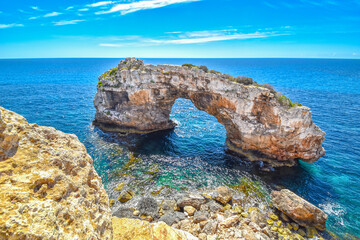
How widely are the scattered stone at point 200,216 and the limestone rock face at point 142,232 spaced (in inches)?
363

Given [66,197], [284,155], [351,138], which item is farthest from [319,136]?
[66,197]

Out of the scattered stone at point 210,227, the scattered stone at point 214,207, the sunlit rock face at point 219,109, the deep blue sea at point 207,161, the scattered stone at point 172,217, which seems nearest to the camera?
the scattered stone at point 210,227

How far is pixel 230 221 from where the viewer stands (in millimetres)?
18672

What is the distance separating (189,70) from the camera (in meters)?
32.7

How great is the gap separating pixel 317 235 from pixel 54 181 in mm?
23043

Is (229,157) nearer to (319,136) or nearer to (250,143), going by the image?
(250,143)

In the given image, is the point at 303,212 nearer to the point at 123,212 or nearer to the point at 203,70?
the point at 123,212

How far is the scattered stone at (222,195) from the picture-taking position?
21.9 metres

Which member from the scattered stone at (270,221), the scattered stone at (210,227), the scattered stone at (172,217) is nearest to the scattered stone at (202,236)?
the scattered stone at (210,227)

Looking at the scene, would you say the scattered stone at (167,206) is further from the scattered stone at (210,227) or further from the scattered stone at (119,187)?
the scattered stone at (119,187)

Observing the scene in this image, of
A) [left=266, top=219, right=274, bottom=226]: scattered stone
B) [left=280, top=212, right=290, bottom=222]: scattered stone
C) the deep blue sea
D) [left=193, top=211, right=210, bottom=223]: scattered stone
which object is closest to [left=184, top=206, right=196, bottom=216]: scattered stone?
[left=193, top=211, right=210, bottom=223]: scattered stone

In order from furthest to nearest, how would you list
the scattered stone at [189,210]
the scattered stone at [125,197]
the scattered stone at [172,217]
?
the scattered stone at [125,197], the scattered stone at [189,210], the scattered stone at [172,217]

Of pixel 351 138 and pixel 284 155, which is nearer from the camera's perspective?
pixel 284 155

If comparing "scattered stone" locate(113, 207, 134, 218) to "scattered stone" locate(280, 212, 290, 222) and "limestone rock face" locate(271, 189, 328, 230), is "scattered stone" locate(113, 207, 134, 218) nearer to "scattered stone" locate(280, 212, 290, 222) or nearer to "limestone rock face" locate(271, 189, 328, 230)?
"scattered stone" locate(280, 212, 290, 222)
